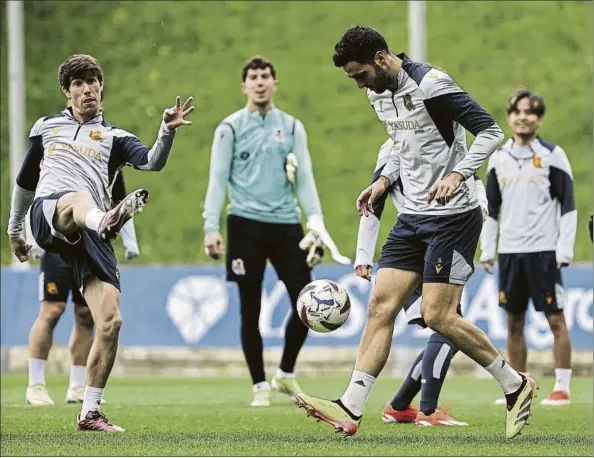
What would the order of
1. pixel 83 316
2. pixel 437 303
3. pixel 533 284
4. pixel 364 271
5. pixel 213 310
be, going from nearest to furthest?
pixel 437 303 < pixel 364 271 < pixel 83 316 < pixel 533 284 < pixel 213 310

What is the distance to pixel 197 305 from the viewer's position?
49.9 ft

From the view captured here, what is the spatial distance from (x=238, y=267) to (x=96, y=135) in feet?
8.18

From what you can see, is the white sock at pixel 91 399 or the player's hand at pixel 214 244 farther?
the player's hand at pixel 214 244

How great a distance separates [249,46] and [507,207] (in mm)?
13208

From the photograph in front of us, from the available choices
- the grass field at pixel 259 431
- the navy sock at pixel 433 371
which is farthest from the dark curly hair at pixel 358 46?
the navy sock at pixel 433 371

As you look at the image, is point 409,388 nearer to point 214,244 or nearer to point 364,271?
point 364,271

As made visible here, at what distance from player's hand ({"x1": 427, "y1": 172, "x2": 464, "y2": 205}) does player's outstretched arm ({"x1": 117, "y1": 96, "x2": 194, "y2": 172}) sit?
1432 mm

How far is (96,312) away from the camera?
26.6 feet

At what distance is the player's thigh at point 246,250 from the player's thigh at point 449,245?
3.02 m

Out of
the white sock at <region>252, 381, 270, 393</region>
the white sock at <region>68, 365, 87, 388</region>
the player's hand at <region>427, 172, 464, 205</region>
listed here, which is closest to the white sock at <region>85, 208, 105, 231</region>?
the player's hand at <region>427, 172, 464, 205</region>

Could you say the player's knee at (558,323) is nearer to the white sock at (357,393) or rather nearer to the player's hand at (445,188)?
the white sock at (357,393)

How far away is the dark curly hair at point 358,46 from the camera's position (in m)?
7.30

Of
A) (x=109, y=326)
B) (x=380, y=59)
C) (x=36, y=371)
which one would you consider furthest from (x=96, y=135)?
(x=36, y=371)

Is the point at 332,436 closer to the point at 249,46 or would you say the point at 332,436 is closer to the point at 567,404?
the point at 567,404
